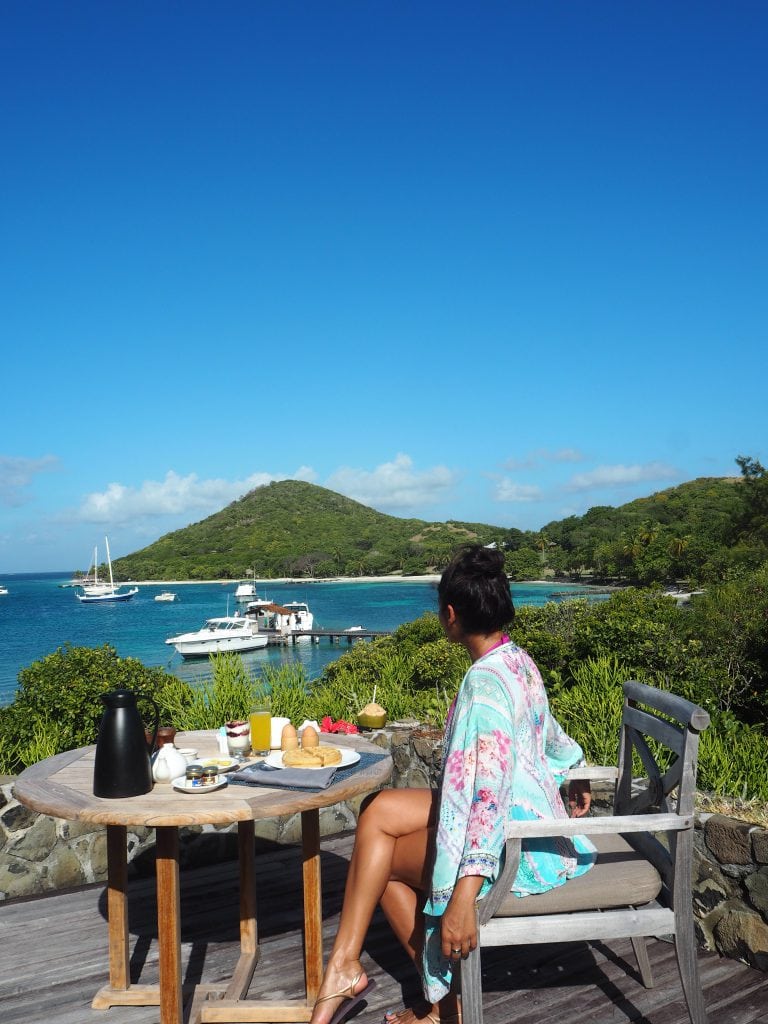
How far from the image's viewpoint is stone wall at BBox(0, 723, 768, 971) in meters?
2.47

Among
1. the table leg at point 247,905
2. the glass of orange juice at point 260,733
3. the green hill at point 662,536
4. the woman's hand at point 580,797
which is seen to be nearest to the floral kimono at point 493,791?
the woman's hand at point 580,797

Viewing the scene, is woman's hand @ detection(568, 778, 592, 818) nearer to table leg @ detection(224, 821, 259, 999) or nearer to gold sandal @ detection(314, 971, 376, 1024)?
gold sandal @ detection(314, 971, 376, 1024)

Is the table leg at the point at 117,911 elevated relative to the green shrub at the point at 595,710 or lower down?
lower down

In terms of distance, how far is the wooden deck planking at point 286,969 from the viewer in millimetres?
2285

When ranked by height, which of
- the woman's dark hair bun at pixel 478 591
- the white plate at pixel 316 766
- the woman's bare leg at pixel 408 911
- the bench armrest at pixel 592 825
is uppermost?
the woman's dark hair bun at pixel 478 591

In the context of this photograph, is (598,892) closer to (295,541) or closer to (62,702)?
(62,702)

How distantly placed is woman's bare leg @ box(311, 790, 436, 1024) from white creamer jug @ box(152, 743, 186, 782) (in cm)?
59

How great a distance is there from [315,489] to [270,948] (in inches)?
4255

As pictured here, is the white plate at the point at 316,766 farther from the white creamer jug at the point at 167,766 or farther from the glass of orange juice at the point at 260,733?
the white creamer jug at the point at 167,766

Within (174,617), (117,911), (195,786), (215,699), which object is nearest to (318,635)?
(174,617)

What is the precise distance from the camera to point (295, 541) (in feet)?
321

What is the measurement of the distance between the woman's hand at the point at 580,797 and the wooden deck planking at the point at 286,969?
58cm

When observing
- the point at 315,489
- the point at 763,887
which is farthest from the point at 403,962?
the point at 315,489

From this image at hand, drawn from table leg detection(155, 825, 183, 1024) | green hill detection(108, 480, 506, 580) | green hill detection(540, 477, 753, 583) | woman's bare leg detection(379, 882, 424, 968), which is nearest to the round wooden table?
table leg detection(155, 825, 183, 1024)
